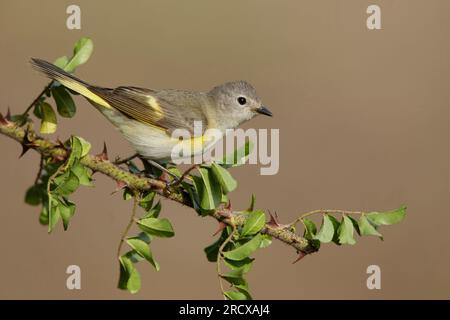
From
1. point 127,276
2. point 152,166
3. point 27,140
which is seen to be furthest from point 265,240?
point 152,166

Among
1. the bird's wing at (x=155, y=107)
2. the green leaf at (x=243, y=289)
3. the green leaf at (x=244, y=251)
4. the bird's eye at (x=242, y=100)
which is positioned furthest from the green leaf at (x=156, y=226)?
the bird's eye at (x=242, y=100)

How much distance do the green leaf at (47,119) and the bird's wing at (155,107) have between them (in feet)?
2.98

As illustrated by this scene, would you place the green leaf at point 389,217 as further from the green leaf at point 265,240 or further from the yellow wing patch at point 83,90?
the yellow wing patch at point 83,90

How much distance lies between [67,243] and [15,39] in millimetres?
4409

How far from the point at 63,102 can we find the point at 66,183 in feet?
2.15

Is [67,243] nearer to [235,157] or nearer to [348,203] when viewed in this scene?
[348,203]

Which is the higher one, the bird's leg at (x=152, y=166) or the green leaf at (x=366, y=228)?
the bird's leg at (x=152, y=166)

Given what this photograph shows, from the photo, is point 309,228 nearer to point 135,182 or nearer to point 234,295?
point 234,295

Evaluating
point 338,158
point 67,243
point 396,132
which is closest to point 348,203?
point 338,158

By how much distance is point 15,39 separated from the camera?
11.3m

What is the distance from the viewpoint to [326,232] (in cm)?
314

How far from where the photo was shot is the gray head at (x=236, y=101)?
215 inches

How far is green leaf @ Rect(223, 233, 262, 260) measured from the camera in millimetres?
3076

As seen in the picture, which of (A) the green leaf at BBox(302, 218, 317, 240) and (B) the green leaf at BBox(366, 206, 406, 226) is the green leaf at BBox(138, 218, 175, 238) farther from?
(B) the green leaf at BBox(366, 206, 406, 226)
